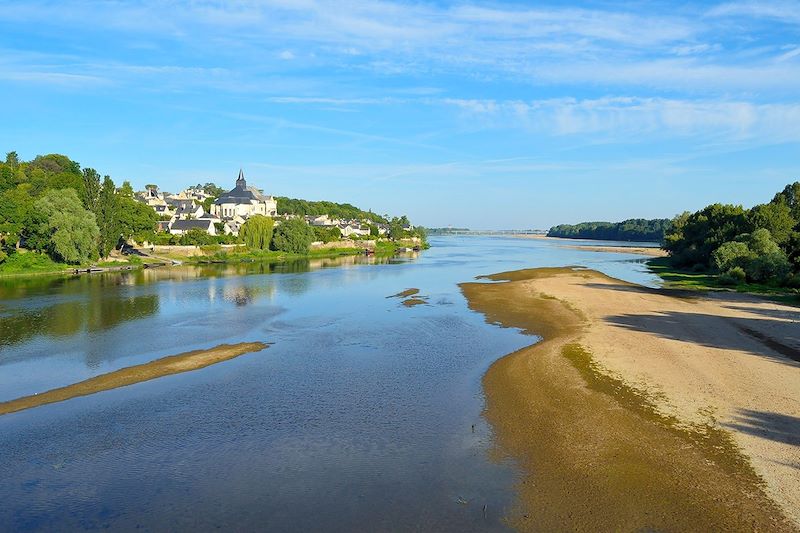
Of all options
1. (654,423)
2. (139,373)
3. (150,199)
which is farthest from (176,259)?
(654,423)

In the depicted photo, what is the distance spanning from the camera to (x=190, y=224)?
3551 inches

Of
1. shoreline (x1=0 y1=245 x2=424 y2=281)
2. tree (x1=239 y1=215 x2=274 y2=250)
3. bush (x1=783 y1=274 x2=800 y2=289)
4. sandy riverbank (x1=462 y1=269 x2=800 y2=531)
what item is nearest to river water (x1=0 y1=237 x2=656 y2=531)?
sandy riverbank (x1=462 y1=269 x2=800 y2=531)

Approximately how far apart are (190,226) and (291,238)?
56.5 ft

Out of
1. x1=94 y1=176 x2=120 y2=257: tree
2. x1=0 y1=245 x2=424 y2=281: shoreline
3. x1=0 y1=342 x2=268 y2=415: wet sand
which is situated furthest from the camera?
x1=94 y1=176 x2=120 y2=257: tree

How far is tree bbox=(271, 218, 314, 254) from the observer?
8688cm

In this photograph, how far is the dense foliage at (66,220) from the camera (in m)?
56.3

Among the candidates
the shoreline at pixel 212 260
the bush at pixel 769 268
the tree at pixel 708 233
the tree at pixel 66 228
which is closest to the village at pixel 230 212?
the shoreline at pixel 212 260

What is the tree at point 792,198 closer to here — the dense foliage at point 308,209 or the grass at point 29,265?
the grass at point 29,265

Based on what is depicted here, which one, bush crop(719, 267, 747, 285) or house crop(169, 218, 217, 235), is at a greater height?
house crop(169, 218, 217, 235)

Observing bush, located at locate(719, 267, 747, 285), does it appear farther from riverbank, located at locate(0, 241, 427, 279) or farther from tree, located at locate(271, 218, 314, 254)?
tree, located at locate(271, 218, 314, 254)

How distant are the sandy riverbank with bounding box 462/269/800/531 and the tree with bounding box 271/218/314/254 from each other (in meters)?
64.0

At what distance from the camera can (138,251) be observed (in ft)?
242

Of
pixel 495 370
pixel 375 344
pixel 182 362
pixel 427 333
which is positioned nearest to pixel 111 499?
pixel 182 362

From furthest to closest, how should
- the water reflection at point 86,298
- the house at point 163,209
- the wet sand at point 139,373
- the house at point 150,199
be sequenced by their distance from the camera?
1. the house at point 150,199
2. the house at point 163,209
3. the water reflection at point 86,298
4. the wet sand at point 139,373
